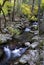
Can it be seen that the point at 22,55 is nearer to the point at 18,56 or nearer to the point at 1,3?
the point at 18,56

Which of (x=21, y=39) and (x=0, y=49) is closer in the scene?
(x=0, y=49)

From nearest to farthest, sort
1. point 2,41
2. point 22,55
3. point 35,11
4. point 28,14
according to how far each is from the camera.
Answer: point 22,55, point 2,41, point 28,14, point 35,11

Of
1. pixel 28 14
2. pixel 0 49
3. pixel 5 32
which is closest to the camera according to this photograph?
pixel 0 49

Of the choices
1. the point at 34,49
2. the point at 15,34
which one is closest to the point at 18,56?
the point at 34,49

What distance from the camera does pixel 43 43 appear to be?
9852 millimetres

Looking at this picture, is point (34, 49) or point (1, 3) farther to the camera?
point (1, 3)

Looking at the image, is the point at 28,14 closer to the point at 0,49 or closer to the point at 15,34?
the point at 15,34

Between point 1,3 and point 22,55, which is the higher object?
point 1,3

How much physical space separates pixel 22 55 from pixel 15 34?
4.55m

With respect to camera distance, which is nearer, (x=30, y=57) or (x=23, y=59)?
(x=23, y=59)

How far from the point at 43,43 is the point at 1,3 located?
4.74 m

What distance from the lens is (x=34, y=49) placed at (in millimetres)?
10156

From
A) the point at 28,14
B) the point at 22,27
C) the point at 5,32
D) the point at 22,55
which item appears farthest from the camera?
the point at 28,14

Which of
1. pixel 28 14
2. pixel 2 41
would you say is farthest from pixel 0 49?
pixel 28 14
